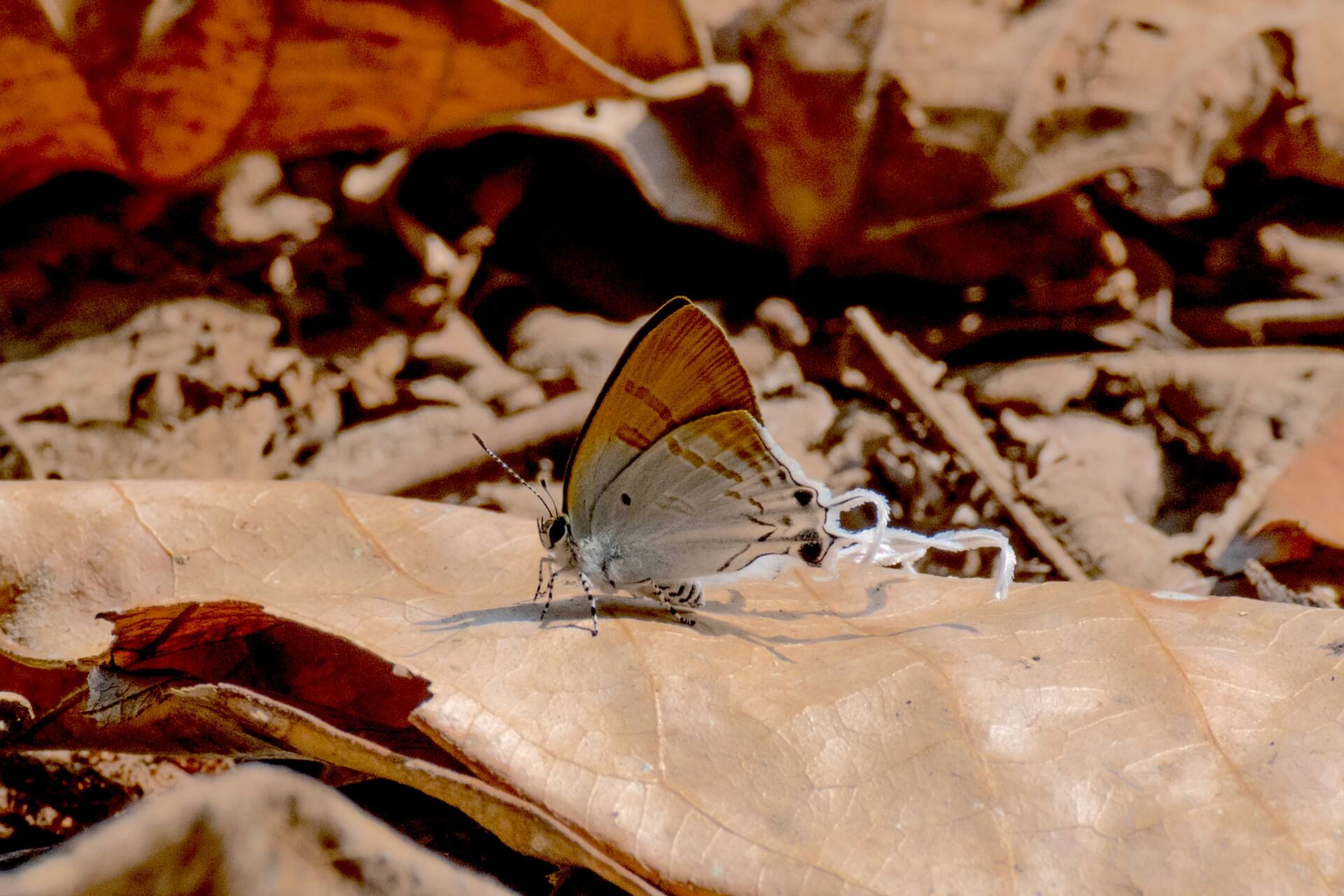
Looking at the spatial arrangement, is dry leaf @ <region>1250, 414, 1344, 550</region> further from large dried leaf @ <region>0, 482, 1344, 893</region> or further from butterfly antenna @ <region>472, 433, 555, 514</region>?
butterfly antenna @ <region>472, 433, 555, 514</region>

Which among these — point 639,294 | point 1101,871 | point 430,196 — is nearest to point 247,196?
point 430,196

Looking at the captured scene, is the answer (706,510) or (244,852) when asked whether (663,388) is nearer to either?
(706,510)

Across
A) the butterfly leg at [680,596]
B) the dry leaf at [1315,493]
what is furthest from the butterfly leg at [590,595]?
the dry leaf at [1315,493]

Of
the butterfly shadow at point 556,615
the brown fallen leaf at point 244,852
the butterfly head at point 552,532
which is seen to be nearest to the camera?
the brown fallen leaf at point 244,852

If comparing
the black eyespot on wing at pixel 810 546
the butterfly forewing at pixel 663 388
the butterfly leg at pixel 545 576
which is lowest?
the butterfly leg at pixel 545 576

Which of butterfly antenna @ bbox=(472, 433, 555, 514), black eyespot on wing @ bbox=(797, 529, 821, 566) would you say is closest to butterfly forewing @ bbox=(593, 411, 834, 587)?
black eyespot on wing @ bbox=(797, 529, 821, 566)

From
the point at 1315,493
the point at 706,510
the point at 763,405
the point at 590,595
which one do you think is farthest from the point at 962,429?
the point at 590,595

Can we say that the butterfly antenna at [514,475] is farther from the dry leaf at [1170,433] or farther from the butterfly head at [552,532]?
the dry leaf at [1170,433]
